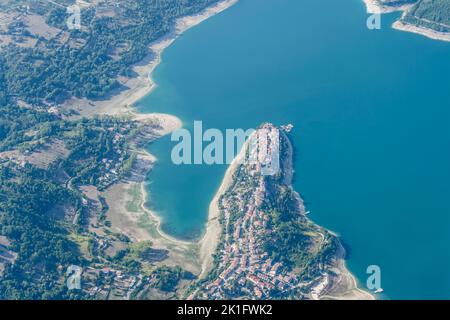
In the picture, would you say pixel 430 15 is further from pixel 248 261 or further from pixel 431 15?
pixel 248 261

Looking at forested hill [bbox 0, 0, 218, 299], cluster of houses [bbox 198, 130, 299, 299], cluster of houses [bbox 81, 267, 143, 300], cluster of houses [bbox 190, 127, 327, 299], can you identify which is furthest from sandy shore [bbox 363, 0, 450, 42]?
cluster of houses [bbox 81, 267, 143, 300]

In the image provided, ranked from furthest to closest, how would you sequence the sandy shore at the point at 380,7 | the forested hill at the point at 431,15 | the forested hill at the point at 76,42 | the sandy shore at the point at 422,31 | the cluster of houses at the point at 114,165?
the sandy shore at the point at 380,7
the forested hill at the point at 431,15
the sandy shore at the point at 422,31
the forested hill at the point at 76,42
the cluster of houses at the point at 114,165

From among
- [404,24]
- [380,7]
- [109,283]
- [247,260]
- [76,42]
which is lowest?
[109,283]

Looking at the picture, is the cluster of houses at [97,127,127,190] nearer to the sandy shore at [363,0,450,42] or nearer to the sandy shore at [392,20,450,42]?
the sandy shore at [392,20,450,42]

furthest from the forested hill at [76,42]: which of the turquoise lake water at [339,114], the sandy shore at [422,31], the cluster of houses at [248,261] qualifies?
the sandy shore at [422,31]

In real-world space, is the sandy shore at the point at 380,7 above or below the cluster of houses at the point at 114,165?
above

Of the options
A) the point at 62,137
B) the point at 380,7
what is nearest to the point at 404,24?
the point at 380,7

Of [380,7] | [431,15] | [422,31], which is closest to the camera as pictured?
[422,31]

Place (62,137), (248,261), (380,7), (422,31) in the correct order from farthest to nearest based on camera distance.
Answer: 1. (380,7)
2. (422,31)
3. (62,137)
4. (248,261)

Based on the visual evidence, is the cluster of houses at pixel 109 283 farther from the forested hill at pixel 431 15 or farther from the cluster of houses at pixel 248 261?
the forested hill at pixel 431 15
